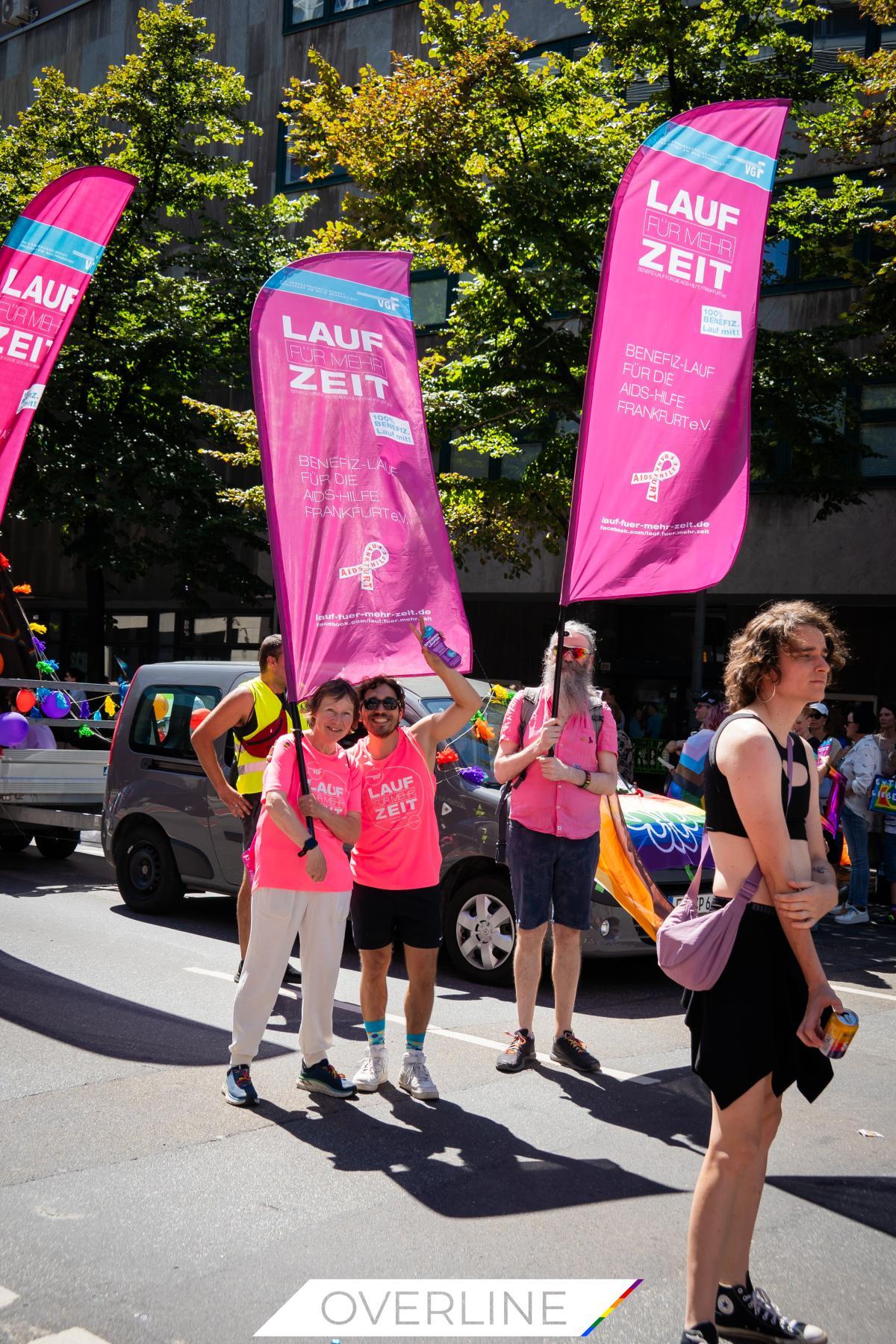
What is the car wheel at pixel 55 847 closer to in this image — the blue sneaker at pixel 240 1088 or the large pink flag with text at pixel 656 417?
the blue sneaker at pixel 240 1088

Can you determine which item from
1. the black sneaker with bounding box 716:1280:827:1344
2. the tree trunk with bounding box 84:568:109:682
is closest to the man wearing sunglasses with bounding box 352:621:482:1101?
the black sneaker with bounding box 716:1280:827:1344

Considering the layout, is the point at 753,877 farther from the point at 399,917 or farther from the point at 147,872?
the point at 147,872

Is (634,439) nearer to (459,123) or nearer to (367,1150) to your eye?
(367,1150)

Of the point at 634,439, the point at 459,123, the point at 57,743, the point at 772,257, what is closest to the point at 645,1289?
the point at 634,439

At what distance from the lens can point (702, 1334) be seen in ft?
11.0

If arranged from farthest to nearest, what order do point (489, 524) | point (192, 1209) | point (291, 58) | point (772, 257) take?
point (291, 58) → point (772, 257) → point (489, 524) → point (192, 1209)

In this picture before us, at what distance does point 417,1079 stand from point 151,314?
19.7 meters

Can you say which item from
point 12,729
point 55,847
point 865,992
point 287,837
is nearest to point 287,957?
point 287,837

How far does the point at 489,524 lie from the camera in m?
16.6

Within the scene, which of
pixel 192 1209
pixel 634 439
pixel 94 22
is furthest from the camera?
pixel 94 22

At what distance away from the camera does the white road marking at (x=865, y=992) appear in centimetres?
842

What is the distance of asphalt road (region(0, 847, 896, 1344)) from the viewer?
3.81 metres

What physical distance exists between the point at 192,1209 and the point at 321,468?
302 centimetres

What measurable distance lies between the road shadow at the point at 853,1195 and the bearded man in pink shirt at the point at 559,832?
1.48m
